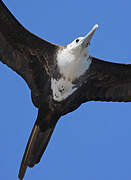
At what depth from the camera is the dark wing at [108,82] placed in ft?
17.7

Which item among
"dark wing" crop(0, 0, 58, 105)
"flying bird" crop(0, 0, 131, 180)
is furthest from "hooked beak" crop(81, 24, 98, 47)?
"dark wing" crop(0, 0, 58, 105)

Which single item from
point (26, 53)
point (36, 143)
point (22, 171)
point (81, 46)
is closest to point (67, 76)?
point (81, 46)

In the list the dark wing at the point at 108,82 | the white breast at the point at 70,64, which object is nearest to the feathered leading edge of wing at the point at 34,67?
the white breast at the point at 70,64

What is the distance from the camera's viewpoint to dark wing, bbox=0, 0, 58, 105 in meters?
5.19

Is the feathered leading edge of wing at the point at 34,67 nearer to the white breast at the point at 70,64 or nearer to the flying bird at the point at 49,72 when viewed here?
the flying bird at the point at 49,72

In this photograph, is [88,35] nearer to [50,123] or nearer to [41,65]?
[41,65]

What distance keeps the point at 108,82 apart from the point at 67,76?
0.57 m

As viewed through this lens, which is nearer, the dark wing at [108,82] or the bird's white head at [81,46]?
the bird's white head at [81,46]

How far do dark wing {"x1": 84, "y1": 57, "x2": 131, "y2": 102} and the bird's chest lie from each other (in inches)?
6.5

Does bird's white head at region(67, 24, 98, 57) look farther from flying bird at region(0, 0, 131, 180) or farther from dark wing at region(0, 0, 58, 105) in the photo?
dark wing at region(0, 0, 58, 105)

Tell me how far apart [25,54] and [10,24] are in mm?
361

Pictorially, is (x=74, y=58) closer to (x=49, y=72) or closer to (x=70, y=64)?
(x=70, y=64)

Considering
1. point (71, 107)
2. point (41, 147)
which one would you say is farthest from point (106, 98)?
point (41, 147)

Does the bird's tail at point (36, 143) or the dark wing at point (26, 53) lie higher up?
the dark wing at point (26, 53)
